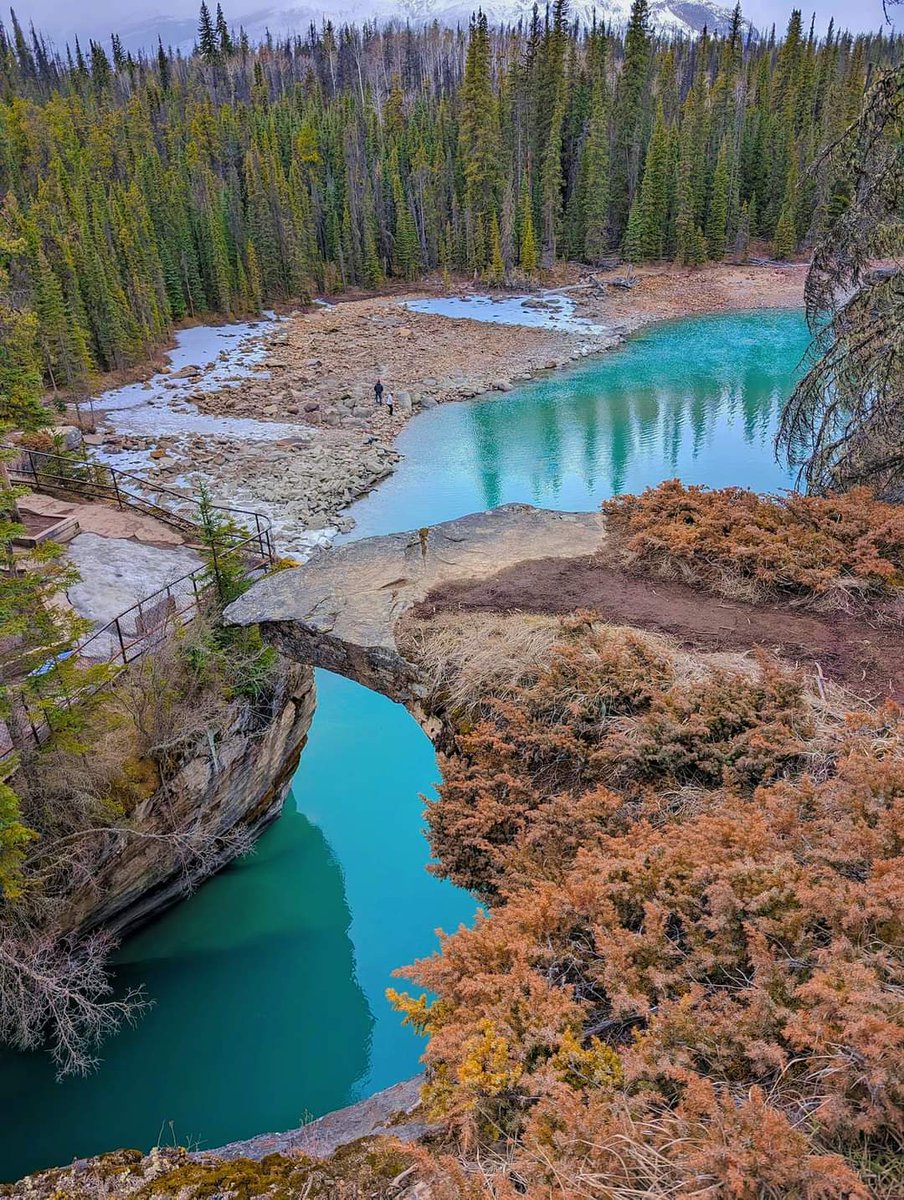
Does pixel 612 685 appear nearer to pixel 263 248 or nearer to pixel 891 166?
pixel 891 166

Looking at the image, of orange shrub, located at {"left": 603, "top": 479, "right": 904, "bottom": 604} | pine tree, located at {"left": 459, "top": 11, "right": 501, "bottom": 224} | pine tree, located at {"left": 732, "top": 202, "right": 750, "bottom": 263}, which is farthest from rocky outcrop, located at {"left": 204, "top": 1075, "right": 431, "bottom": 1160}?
pine tree, located at {"left": 732, "top": 202, "right": 750, "bottom": 263}

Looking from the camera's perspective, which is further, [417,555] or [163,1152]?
[417,555]

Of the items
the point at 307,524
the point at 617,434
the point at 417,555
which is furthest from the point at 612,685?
the point at 617,434

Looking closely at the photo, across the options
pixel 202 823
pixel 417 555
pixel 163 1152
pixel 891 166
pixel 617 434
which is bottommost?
pixel 617 434

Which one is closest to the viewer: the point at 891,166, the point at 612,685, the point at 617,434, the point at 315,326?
the point at 612,685

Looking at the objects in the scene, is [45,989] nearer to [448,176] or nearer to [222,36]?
[448,176]

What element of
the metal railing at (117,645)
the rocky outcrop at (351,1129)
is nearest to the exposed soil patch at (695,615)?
the metal railing at (117,645)

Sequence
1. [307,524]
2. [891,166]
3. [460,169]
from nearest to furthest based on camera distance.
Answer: [891,166], [307,524], [460,169]
